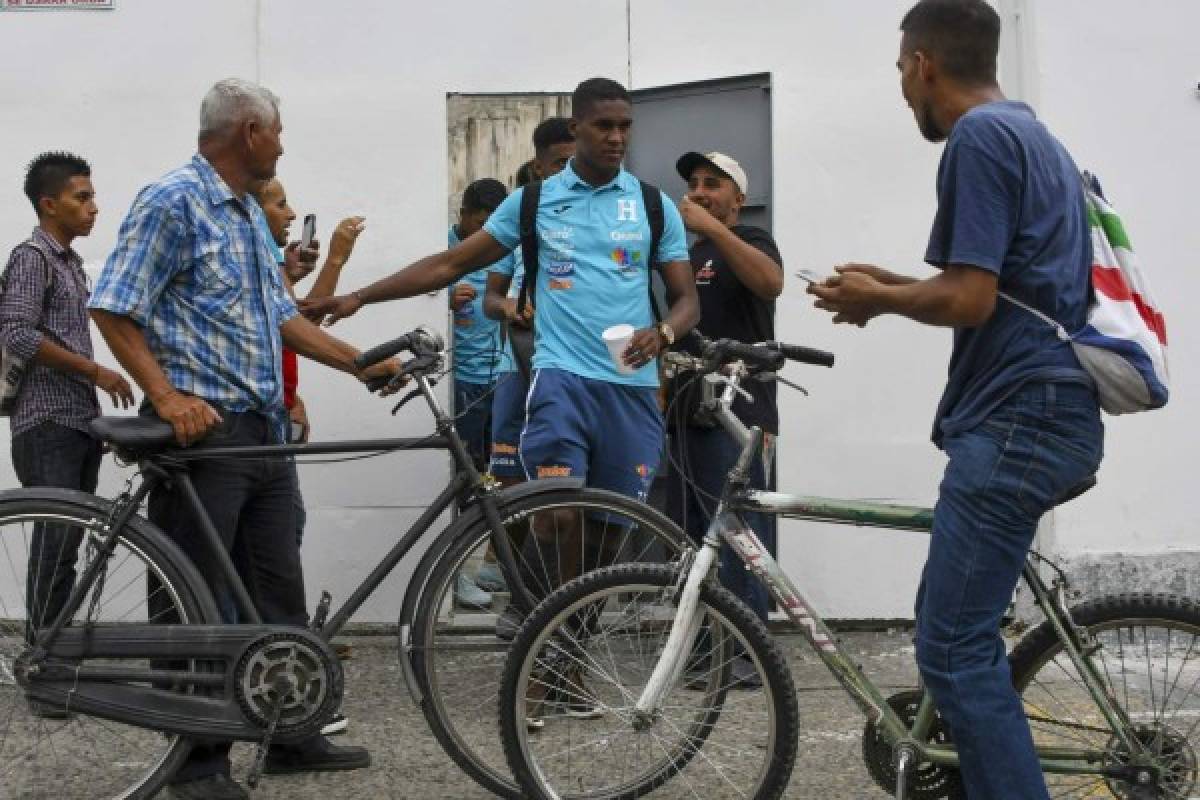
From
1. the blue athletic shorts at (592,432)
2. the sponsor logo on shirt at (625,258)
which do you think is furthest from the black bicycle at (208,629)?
the sponsor logo on shirt at (625,258)

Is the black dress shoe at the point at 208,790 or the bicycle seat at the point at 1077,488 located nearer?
the bicycle seat at the point at 1077,488

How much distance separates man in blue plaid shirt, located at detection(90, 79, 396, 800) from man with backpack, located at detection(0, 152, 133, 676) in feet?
4.17

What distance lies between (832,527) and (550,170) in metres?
1.88

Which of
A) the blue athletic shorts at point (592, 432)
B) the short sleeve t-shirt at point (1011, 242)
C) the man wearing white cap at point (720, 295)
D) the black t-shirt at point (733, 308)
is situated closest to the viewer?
the short sleeve t-shirt at point (1011, 242)

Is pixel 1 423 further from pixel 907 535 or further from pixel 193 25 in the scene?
pixel 907 535

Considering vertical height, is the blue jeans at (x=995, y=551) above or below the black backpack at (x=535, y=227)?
below

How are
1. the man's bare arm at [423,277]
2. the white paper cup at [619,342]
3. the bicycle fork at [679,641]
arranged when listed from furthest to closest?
the man's bare arm at [423,277] → the white paper cup at [619,342] → the bicycle fork at [679,641]

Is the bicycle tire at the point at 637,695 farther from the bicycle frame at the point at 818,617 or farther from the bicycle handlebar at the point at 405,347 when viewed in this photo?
the bicycle handlebar at the point at 405,347

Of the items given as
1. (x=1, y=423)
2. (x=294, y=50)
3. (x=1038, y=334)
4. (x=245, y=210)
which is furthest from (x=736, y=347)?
(x=1, y=423)

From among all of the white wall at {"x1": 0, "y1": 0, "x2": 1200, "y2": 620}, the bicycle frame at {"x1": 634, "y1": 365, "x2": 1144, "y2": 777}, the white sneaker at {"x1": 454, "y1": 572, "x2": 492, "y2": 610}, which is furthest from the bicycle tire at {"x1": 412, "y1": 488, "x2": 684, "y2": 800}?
the white wall at {"x1": 0, "y1": 0, "x2": 1200, "y2": 620}

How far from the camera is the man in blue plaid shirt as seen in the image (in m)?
4.61

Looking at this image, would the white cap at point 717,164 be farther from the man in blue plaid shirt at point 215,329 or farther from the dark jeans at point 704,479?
the man in blue plaid shirt at point 215,329

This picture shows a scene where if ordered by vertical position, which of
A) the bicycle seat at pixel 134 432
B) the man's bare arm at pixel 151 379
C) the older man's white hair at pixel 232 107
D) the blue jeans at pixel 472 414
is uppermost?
the older man's white hair at pixel 232 107

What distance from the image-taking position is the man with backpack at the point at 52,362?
234 inches
